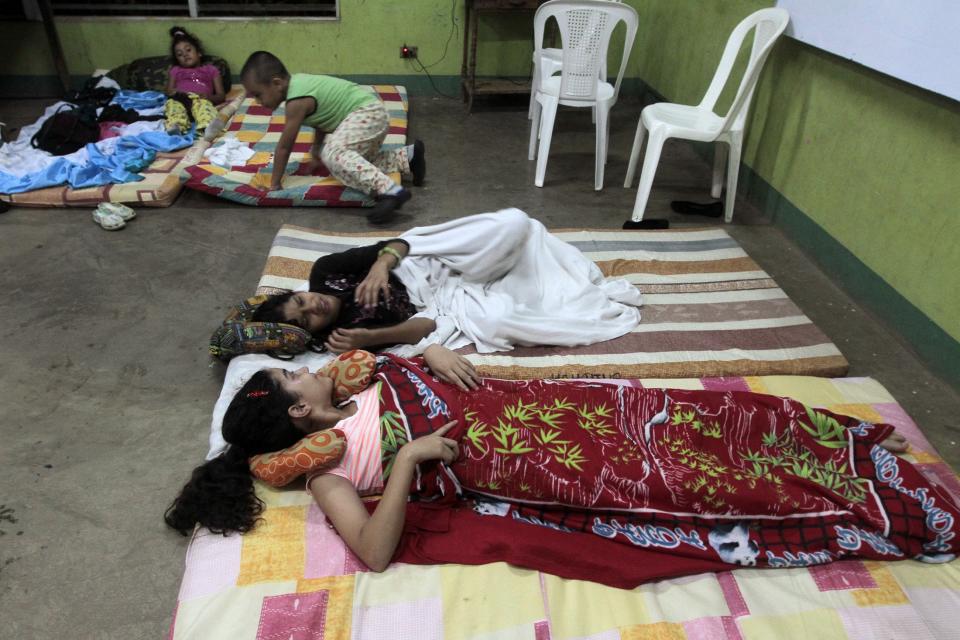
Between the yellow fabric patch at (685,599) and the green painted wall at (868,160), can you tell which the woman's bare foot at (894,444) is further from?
the green painted wall at (868,160)

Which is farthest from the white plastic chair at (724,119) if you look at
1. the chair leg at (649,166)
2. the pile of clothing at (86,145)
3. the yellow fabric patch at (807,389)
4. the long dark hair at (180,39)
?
the long dark hair at (180,39)

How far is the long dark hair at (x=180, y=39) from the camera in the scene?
4473 mm

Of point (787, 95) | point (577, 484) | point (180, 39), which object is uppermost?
point (787, 95)

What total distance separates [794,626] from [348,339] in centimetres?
138

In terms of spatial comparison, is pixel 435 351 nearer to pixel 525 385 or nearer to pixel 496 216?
pixel 525 385

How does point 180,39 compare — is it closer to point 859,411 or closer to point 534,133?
point 534,133

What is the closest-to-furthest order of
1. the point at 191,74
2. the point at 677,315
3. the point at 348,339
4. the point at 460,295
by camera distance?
the point at 348,339, the point at 460,295, the point at 677,315, the point at 191,74

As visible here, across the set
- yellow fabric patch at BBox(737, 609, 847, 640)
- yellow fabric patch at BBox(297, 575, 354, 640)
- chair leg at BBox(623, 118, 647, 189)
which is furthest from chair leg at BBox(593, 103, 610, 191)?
yellow fabric patch at BBox(297, 575, 354, 640)

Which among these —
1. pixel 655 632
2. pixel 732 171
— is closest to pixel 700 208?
pixel 732 171

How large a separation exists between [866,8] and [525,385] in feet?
7.24

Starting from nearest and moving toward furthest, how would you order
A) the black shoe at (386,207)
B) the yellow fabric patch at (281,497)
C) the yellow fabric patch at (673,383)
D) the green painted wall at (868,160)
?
the yellow fabric patch at (281,497) < the yellow fabric patch at (673,383) < the green painted wall at (868,160) < the black shoe at (386,207)

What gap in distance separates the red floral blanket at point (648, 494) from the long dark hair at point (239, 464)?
0.85 feet

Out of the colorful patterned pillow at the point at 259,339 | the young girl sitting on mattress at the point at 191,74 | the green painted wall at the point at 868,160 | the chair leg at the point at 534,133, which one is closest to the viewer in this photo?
the colorful patterned pillow at the point at 259,339

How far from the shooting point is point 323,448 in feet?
4.75
